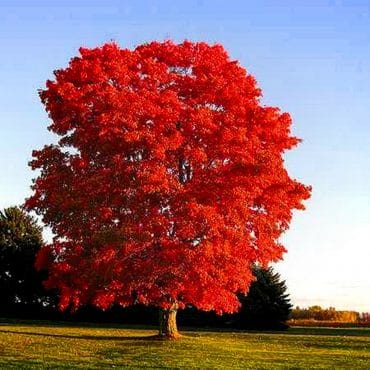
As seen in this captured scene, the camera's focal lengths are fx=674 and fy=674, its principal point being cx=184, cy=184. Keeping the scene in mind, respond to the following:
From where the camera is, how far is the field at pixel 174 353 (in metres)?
26.9

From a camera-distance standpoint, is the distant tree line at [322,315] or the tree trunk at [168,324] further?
the distant tree line at [322,315]

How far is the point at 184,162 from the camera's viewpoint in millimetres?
38375

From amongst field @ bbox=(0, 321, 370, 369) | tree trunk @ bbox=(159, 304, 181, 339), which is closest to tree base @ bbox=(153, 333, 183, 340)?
tree trunk @ bbox=(159, 304, 181, 339)

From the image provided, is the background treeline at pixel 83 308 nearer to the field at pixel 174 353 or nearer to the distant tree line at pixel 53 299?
the distant tree line at pixel 53 299

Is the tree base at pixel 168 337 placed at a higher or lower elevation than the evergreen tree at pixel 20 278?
lower

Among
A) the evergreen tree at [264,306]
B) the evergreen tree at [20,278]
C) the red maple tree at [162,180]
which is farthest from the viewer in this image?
the evergreen tree at [20,278]

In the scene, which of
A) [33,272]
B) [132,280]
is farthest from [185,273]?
[33,272]

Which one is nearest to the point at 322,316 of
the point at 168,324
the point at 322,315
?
the point at 322,315

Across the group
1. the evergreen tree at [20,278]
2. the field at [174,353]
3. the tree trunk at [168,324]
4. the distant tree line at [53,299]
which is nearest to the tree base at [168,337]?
the tree trunk at [168,324]

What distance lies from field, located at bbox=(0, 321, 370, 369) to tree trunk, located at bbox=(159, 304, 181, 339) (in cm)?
103

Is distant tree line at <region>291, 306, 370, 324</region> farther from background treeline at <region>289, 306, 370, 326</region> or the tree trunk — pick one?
the tree trunk

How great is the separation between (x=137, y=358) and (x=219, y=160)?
13.1 m

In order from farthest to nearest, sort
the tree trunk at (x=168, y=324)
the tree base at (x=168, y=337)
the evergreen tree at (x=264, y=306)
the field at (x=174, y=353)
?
the evergreen tree at (x=264, y=306) → the tree trunk at (x=168, y=324) → the tree base at (x=168, y=337) → the field at (x=174, y=353)

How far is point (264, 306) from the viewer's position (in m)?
60.4
